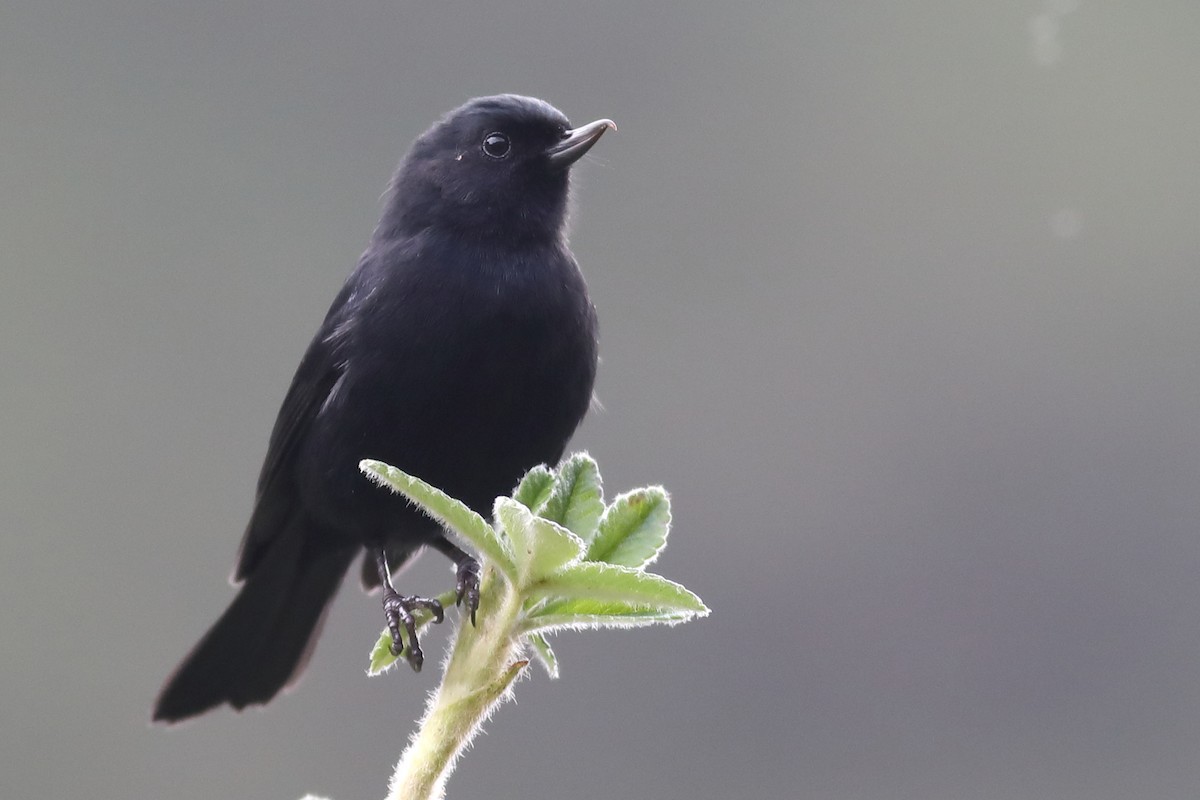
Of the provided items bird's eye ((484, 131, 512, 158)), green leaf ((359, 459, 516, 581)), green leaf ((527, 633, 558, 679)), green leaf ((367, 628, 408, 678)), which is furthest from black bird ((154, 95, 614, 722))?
green leaf ((359, 459, 516, 581))

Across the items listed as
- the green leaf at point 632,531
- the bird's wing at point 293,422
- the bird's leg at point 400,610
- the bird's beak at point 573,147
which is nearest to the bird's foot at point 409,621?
the bird's leg at point 400,610

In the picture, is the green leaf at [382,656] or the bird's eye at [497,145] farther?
the bird's eye at [497,145]

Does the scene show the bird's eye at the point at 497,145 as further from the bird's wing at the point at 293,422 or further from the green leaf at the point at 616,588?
the green leaf at the point at 616,588

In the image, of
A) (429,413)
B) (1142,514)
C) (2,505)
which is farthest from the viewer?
(1142,514)

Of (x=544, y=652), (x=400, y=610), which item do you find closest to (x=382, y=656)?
(x=544, y=652)

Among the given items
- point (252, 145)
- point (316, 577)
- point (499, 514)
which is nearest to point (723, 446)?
point (252, 145)

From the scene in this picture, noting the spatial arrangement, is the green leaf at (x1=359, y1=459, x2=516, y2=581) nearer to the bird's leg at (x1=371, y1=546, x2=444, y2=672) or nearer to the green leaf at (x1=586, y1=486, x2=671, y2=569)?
the green leaf at (x1=586, y1=486, x2=671, y2=569)

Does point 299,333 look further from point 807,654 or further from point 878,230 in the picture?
point 878,230
